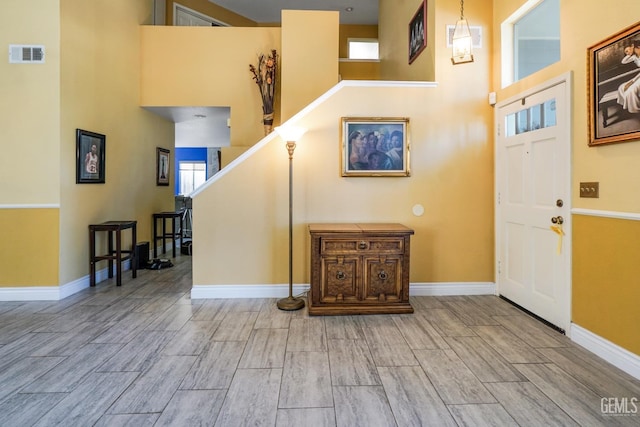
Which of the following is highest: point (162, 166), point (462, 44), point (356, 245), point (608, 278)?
point (462, 44)

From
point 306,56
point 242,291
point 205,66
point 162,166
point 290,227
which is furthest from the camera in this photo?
point 162,166

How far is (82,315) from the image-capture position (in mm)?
3363

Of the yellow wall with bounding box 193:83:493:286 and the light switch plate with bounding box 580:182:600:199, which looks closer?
the light switch plate with bounding box 580:182:600:199

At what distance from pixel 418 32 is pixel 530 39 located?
5.04ft

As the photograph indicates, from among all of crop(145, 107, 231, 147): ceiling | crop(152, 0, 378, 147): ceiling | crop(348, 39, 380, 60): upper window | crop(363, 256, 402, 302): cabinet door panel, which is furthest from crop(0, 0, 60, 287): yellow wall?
crop(348, 39, 380, 60): upper window

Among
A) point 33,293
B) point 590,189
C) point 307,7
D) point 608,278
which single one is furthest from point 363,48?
point 33,293

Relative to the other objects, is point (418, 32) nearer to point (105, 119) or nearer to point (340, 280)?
point (340, 280)

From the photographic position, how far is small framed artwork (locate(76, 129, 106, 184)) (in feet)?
13.5

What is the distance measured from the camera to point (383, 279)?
3.46m

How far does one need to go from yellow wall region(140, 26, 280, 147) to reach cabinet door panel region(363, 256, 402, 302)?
10.7 feet

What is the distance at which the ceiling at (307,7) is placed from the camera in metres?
7.44

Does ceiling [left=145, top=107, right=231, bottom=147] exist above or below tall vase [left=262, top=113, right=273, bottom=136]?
above

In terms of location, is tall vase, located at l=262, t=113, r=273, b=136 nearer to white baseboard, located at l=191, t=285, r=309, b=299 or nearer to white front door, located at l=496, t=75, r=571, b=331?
white baseboard, located at l=191, t=285, r=309, b=299

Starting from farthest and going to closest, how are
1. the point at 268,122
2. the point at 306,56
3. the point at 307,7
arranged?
the point at 307,7 < the point at 268,122 < the point at 306,56
